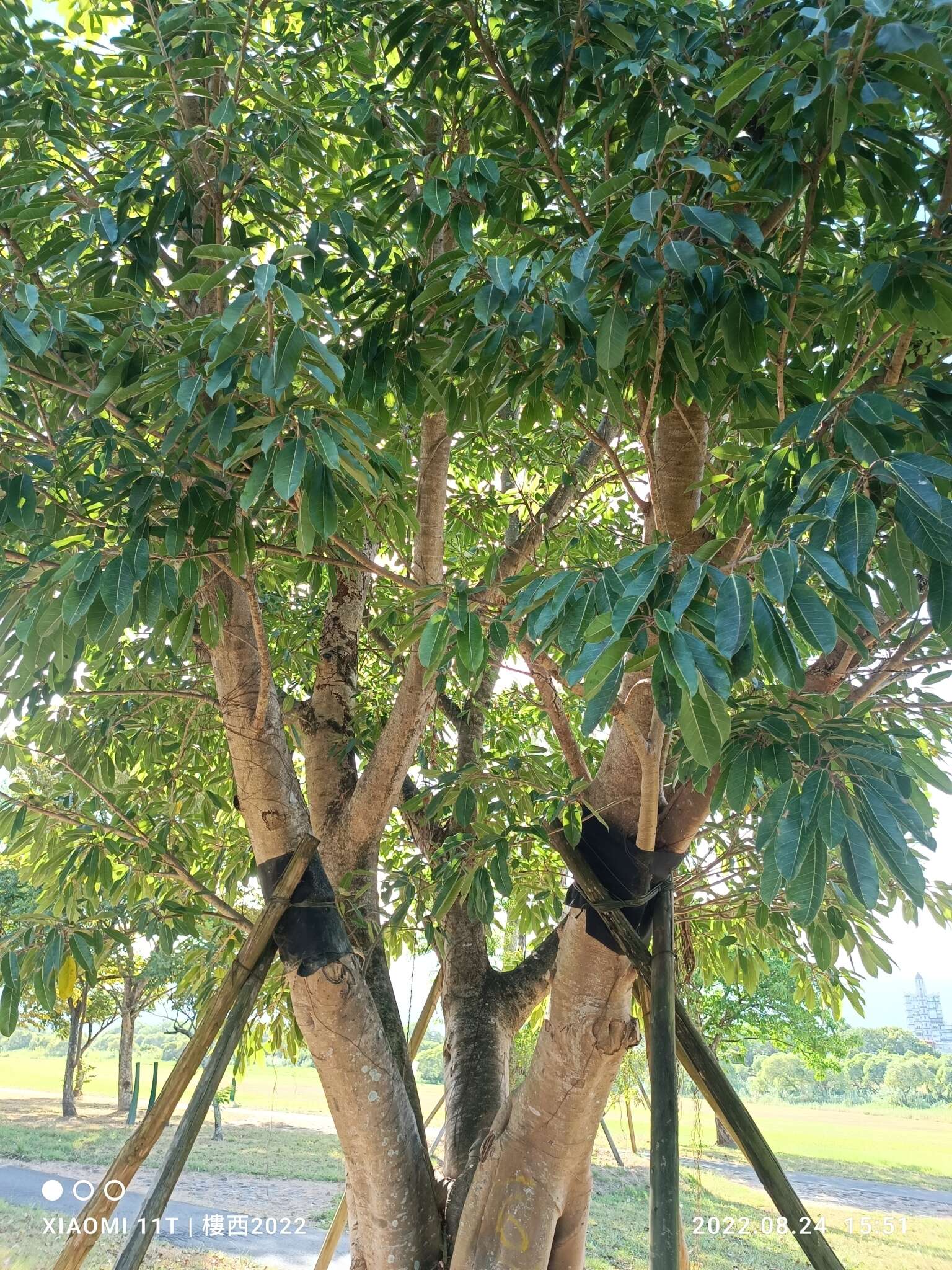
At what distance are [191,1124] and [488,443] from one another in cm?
166

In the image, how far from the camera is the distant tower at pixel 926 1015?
421cm

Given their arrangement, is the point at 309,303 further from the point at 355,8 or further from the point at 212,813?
→ the point at 212,813

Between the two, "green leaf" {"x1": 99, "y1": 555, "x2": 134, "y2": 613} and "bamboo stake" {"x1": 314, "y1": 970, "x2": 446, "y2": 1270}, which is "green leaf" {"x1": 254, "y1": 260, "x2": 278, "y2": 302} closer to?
"green leaf" {"x1": 99, "y1": 555, "x2": 134, "y2": 613}

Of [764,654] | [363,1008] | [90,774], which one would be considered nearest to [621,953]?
[363,1008]

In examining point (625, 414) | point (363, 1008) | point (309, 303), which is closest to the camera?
point (309, 303)

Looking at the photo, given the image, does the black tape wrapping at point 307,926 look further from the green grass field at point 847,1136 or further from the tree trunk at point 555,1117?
the green grass field at point 847,1136

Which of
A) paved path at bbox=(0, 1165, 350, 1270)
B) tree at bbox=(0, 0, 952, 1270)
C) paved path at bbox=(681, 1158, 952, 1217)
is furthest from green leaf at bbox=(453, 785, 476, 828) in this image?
paved path at bbox=(0, 1165, 350, 1270)

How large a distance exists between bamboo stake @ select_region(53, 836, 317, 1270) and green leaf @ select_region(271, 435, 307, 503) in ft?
2.98

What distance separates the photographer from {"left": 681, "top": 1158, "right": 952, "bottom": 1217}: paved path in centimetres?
439

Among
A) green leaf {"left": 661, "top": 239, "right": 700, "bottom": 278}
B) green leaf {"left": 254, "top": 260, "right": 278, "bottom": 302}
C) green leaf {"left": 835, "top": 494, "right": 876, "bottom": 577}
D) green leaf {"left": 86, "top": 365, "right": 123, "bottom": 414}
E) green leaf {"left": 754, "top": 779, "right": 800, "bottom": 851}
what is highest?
green leaf {"left": 661, "top": 239, "right": 700, "bottom": 278}

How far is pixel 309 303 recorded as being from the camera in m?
1.15

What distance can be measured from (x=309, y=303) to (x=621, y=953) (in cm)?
120

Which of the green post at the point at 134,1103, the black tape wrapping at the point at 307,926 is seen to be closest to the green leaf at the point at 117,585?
the black tape wrapping at the point at 307,926

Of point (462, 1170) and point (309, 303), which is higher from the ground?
point (309, 303)
